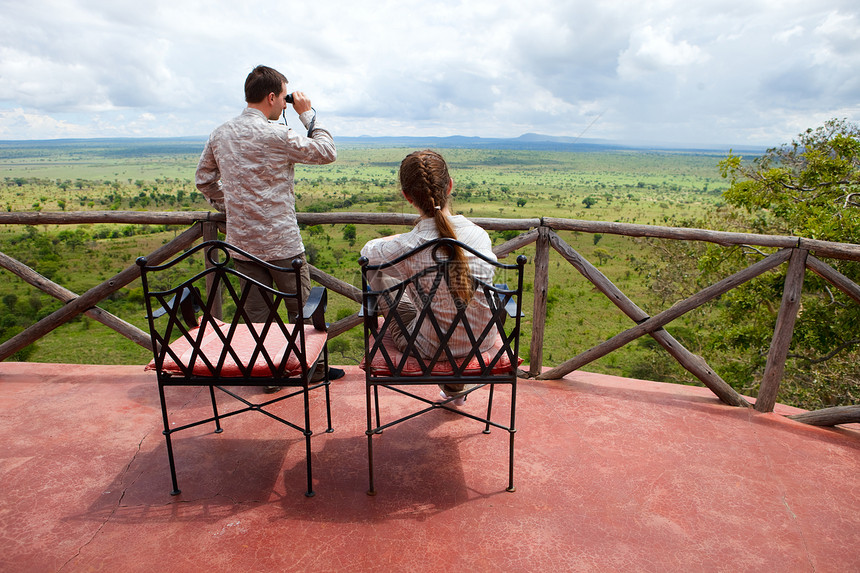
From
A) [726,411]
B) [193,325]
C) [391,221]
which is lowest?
[726,411]

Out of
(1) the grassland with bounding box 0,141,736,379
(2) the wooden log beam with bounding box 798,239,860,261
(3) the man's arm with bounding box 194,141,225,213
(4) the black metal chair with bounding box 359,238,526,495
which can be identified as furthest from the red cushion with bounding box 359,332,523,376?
(1) the grassland with bounding box 0,141,736,379

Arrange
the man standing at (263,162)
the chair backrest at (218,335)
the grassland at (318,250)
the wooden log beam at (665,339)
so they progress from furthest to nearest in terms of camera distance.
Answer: the grassland at (318,250) → the wooden log beam at (665,339) → the man standing at (263,162) → the chair backrest at (218,335)

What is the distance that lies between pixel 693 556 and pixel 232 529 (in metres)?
1.73

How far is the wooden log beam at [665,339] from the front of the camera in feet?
10.9

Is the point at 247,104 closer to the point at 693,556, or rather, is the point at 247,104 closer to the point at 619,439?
the point at 619,439

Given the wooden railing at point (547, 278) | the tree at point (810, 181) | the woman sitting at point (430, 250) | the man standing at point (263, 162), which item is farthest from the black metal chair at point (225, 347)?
the tree at point (810, 181)

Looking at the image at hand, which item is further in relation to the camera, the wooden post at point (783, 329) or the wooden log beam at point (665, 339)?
the wooden log beam at point (665, 339)

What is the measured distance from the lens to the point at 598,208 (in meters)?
50.2

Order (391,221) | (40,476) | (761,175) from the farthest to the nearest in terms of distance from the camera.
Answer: (761,175) → (391,221) → (40,476)

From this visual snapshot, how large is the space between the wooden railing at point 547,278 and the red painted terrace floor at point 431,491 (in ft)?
1.08

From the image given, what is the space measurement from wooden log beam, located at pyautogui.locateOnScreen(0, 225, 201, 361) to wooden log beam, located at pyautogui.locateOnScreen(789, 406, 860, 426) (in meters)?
3.95

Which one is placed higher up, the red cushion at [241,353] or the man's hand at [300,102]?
the man's hand at [300,102]

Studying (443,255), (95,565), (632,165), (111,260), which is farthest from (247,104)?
(632,165)

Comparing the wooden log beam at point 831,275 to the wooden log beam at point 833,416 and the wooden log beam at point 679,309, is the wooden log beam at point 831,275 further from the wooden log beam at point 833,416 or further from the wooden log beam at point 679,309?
the wooden log beam at point 833,416
